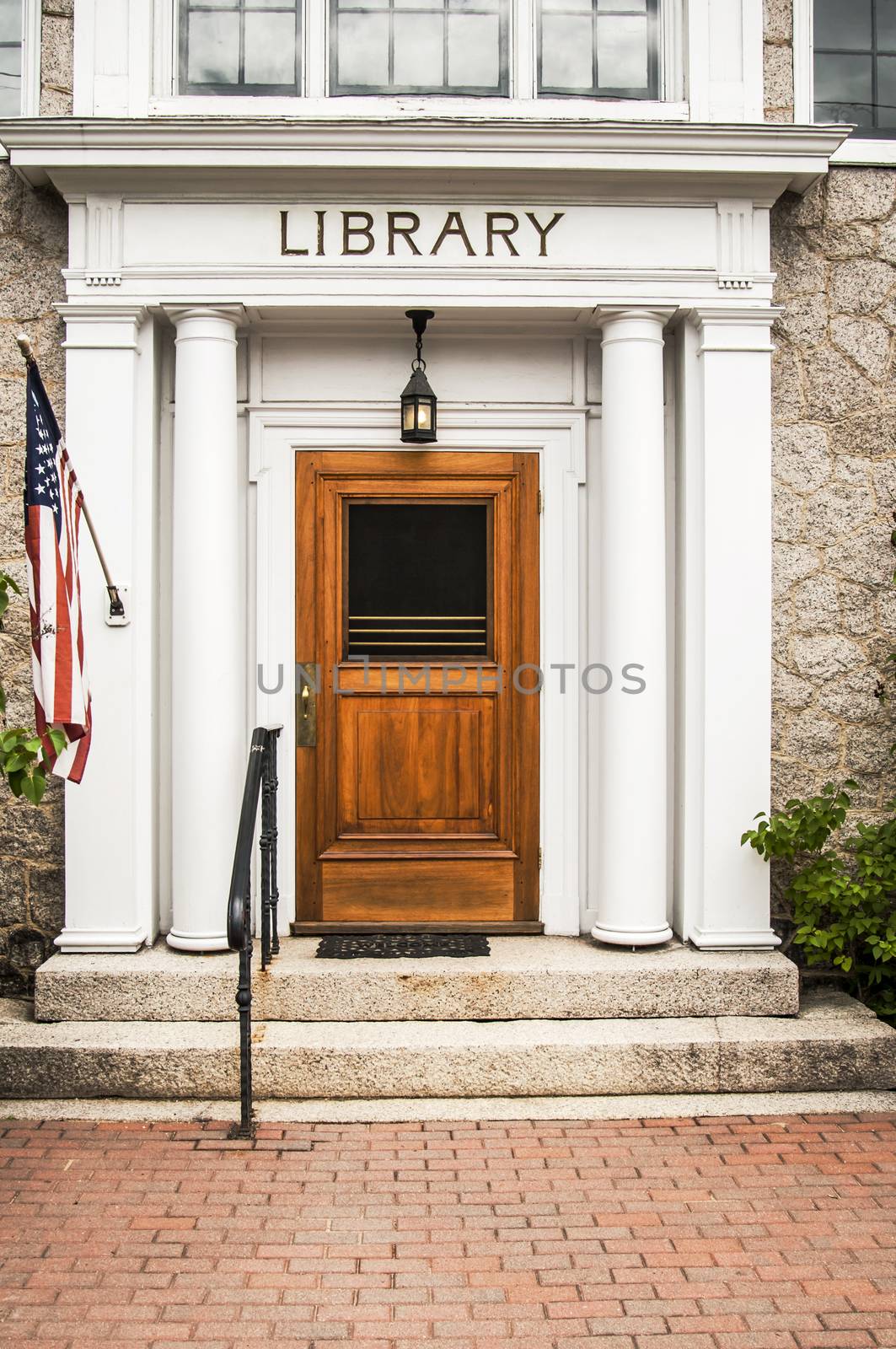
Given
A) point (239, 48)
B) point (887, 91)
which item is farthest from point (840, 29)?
point (239, 48)

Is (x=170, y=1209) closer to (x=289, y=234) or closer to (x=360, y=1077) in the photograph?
(x=360, y=1077)

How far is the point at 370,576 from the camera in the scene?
6062 mm

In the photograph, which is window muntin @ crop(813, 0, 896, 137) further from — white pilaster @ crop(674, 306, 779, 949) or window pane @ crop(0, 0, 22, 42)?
window pane @ crop(0, 0, 22, 42)

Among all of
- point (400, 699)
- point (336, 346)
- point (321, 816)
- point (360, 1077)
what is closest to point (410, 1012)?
point (360, 1077)

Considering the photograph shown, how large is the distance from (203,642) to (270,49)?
2930 mm

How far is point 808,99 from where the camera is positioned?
5926 millimetres

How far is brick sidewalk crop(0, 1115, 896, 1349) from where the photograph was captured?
3486mm

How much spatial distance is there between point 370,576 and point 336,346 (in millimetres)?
1138

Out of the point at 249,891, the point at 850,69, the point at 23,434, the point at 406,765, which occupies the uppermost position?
the point at 850,69

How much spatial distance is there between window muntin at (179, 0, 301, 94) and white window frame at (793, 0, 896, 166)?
239cm

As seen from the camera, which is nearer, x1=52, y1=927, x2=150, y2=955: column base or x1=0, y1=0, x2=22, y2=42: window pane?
x1=52, y1=927, x2=150, y2=955: column base

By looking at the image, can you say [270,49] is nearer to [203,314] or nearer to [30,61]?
[30,61]

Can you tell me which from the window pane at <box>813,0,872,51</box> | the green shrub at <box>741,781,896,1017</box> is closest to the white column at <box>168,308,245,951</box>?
the green shrub at <box>741,781,896,1017</box>

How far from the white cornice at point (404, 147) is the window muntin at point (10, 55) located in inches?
25.0
